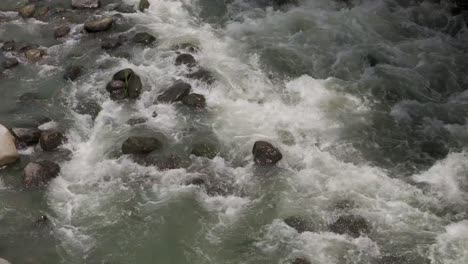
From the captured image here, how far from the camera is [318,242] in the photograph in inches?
234

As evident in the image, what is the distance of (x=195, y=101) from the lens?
26.7 feet

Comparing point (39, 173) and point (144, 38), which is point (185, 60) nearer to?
point (144, 38)

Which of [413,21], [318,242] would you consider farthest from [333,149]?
[413,21]

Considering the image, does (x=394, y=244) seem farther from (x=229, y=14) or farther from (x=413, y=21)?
(x=229, y=14)

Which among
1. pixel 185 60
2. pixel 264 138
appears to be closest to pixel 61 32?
pixel 185 60

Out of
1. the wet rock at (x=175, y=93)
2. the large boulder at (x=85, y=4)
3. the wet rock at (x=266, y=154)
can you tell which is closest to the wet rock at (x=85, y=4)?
the large boulder at (x=85, y=4)

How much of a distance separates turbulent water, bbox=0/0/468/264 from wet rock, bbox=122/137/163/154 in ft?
0.72

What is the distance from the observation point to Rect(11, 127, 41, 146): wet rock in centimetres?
752

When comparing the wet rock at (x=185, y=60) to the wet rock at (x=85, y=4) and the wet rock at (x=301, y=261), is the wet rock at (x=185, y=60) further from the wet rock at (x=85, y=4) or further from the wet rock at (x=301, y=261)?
the wet rock at (x=301, y=261)

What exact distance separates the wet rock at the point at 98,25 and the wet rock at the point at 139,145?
3.78m

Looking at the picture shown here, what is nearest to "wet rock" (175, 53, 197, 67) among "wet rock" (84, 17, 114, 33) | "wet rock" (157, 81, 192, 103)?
"wet rock" (157, 81, 192, 103)

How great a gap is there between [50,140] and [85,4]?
4679 mm

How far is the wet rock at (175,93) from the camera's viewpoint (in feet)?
27.0

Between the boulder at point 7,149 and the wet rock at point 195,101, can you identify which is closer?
the boulder at point 7,149
